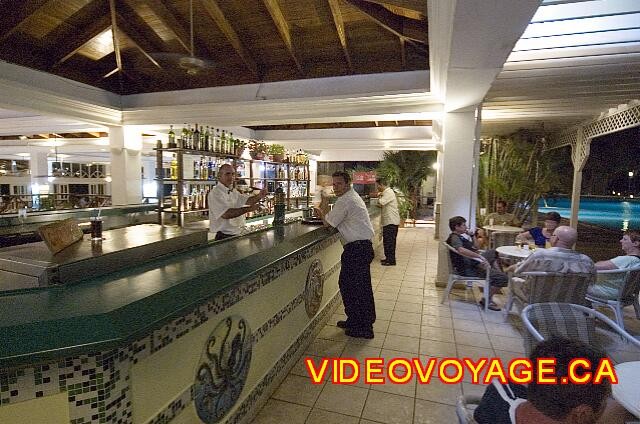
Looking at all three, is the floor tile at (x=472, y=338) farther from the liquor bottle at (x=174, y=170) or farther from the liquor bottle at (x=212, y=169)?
the liquor bottle at (x=174, y=170)

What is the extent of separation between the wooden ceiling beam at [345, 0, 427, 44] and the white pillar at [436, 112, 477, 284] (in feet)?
4.25

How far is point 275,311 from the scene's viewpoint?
274 centimetres

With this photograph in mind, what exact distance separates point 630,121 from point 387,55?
4.11m

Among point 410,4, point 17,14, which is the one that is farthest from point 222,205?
point 17,14

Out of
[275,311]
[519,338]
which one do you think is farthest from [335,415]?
[519,338]

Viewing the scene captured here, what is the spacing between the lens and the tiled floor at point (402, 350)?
253cm

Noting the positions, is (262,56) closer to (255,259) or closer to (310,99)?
(310,99)

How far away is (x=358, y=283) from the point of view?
374 centimetres

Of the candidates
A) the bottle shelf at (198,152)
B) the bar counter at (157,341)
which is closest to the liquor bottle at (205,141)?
the bottle shelf at (198,152)

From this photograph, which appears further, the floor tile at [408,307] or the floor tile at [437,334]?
the floor tile at [408,307]

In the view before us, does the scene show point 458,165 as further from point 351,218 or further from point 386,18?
point 351,218

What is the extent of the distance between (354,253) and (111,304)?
2.51 m

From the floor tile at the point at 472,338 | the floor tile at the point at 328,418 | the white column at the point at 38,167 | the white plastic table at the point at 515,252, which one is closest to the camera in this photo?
the floor tile at the point at 328,418

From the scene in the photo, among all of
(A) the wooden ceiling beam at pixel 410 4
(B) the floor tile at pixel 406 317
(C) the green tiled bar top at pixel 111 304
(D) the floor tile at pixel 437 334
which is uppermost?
(A) the wooden ceiling beam at pixel 410 4
